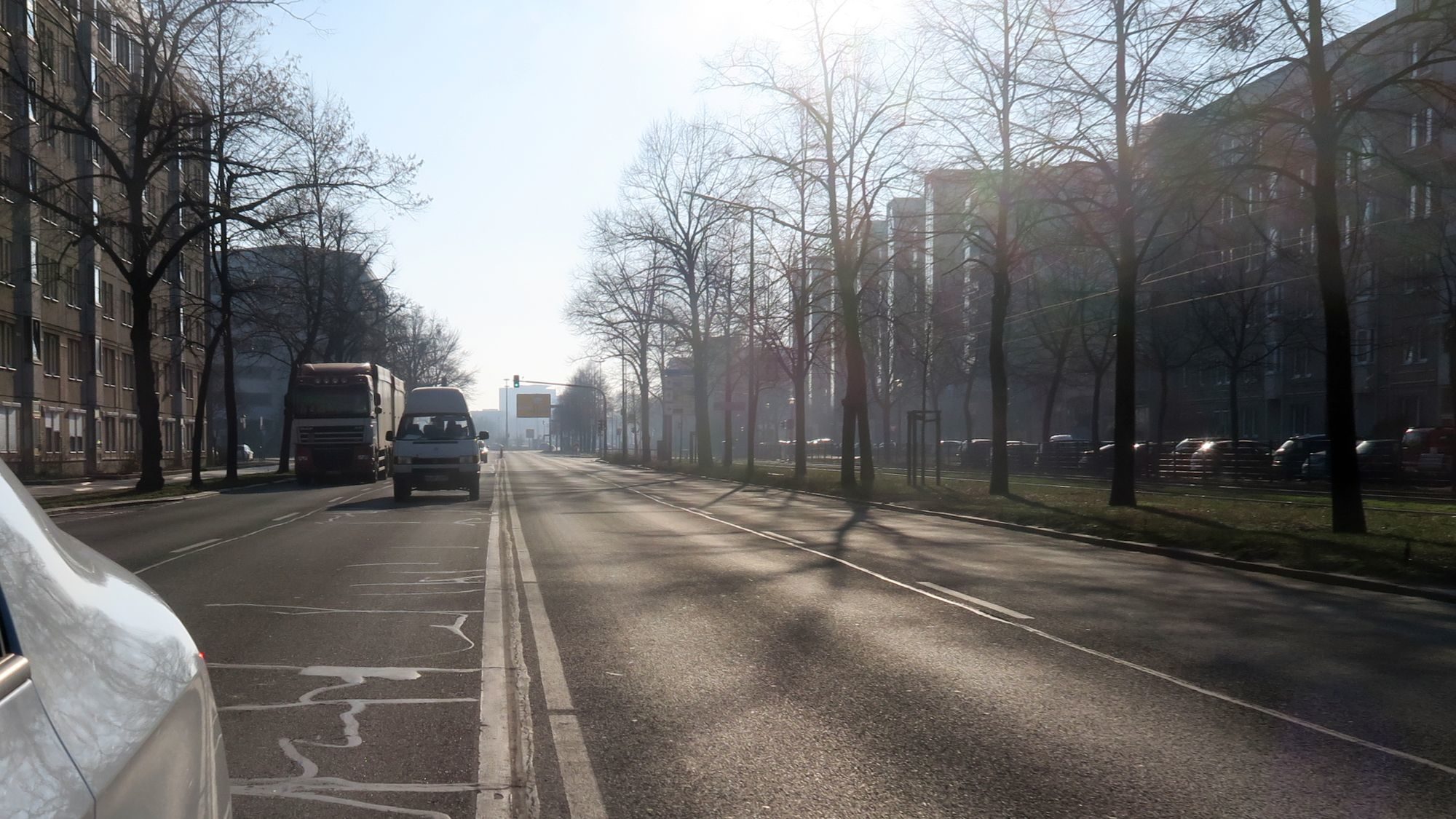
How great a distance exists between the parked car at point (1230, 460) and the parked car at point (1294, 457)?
41cm

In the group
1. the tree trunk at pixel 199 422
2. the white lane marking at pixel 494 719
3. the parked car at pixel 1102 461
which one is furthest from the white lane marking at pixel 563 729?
the parked car at pixel 1102 461

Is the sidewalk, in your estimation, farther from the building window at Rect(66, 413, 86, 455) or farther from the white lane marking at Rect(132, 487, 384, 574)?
the white lane marking at Rect(132, 487, 384, 574)

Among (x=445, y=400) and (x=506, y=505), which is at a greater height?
(x=445, y=400)

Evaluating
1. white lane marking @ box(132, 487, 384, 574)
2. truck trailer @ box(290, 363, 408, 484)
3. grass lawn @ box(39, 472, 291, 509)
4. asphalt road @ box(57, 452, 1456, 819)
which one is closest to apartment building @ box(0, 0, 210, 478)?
grass lawn @ box(39, 472, 291, 509)

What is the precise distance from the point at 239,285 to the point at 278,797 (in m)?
36.0

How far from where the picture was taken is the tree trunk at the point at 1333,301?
56.5 ft

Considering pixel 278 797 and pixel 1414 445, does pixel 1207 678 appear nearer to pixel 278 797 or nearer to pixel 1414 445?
pixel 278 797

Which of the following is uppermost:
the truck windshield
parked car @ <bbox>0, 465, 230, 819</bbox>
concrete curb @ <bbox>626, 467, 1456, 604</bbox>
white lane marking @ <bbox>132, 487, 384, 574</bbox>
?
the truck windshield

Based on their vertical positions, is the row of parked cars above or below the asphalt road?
above

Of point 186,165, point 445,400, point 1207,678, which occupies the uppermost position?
point 186,165

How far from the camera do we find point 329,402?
3878 centimetres

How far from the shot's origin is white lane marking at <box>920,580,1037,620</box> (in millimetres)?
10188

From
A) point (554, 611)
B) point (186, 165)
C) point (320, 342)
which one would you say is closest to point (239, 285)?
point (186, 165)

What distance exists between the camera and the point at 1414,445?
37906 mm
